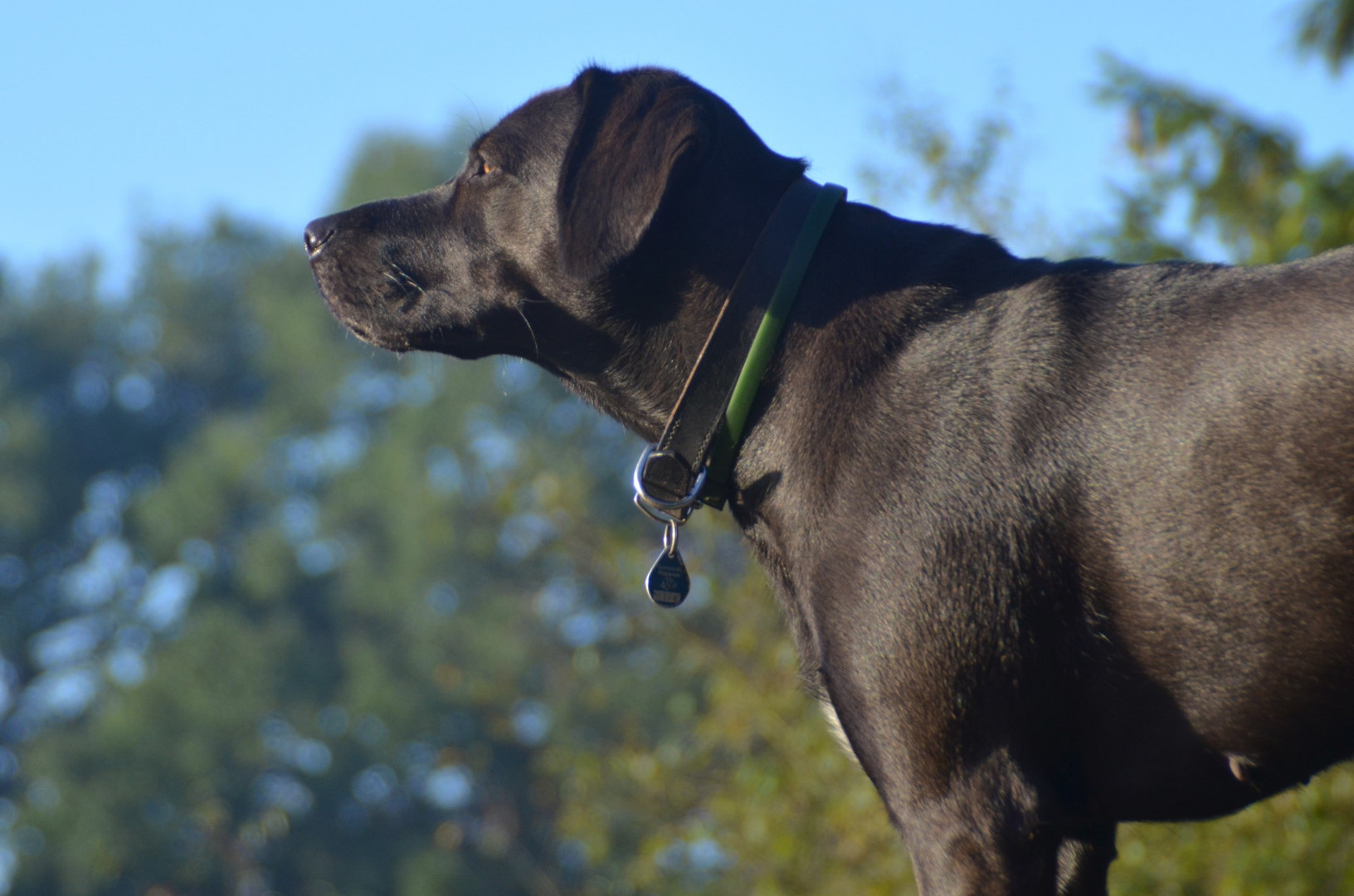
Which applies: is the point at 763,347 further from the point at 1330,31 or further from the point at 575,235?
the point at 1330,31

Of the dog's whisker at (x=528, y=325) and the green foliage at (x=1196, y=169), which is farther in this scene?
the green foliage at (x=1196, y=169)

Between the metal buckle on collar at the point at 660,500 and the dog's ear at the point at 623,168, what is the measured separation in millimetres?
498

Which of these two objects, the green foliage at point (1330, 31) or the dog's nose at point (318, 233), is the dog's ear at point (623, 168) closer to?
the dog's nose at point (318, 233)

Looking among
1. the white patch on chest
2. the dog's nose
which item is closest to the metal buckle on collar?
the white patch on chest

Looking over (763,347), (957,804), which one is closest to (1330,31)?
(763,347)

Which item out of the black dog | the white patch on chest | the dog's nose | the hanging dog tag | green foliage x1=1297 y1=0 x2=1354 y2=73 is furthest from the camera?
green foliage x1=1297 y1=0 x2=1354 y2=73

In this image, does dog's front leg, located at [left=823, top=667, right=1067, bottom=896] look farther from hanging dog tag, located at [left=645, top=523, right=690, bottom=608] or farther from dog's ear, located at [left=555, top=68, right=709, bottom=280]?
dog's ear, located at [left=555, top=68, right=709, bottom=280]

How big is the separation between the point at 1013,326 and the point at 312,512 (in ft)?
116

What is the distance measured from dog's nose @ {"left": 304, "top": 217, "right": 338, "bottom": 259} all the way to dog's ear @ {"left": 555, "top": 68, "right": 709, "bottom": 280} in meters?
1.01

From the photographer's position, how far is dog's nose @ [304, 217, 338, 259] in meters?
4.03

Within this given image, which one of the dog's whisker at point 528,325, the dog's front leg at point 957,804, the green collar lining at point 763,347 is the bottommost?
the dog's front leg at point 957,804

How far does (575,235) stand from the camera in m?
3.30

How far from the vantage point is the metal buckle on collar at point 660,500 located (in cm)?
328

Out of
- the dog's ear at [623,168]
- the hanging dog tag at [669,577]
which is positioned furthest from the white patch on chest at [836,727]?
the dog's ear at [623,168]
